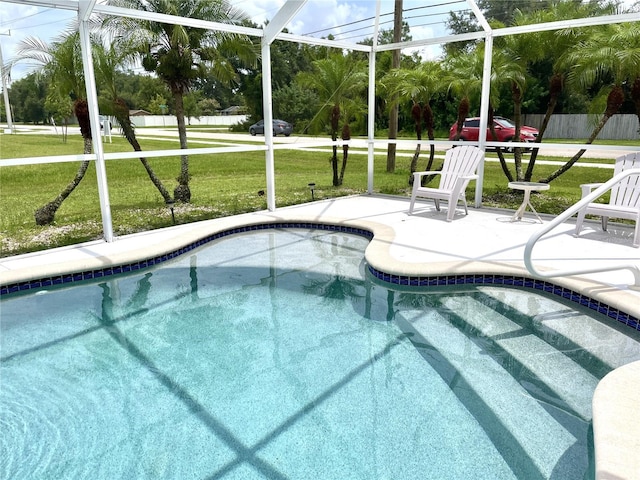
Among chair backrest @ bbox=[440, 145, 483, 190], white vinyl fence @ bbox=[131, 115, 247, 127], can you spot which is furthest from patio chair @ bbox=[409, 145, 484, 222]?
white vinyl fence @ bbox=[131, 115, 247, 127]

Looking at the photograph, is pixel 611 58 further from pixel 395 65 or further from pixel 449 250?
pixel 395 65

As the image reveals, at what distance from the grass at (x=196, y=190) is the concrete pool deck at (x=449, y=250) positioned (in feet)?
3.29

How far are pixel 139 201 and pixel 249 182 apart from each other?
128 inches

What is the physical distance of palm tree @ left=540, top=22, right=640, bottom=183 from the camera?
740cm

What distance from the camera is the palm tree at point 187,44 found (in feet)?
26.2

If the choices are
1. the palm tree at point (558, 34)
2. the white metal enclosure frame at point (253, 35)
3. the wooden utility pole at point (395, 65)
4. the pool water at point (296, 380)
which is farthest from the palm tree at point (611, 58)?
the pool water at point (296, 380)

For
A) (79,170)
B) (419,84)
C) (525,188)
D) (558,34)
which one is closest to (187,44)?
(79,170)

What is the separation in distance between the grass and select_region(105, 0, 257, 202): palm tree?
234 cm

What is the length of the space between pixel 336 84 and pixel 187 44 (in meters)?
3.46

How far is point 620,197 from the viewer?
6.08 metres

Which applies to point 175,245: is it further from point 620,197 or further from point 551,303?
point 620,197

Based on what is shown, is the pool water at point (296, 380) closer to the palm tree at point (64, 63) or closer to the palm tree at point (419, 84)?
the palm tree at point (64, 63)

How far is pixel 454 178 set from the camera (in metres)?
7.43

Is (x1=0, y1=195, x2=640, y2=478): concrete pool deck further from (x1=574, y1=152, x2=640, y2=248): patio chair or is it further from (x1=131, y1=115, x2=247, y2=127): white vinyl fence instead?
(x1=131, y1=115, x2=247, y2=127): white vinyl fence
